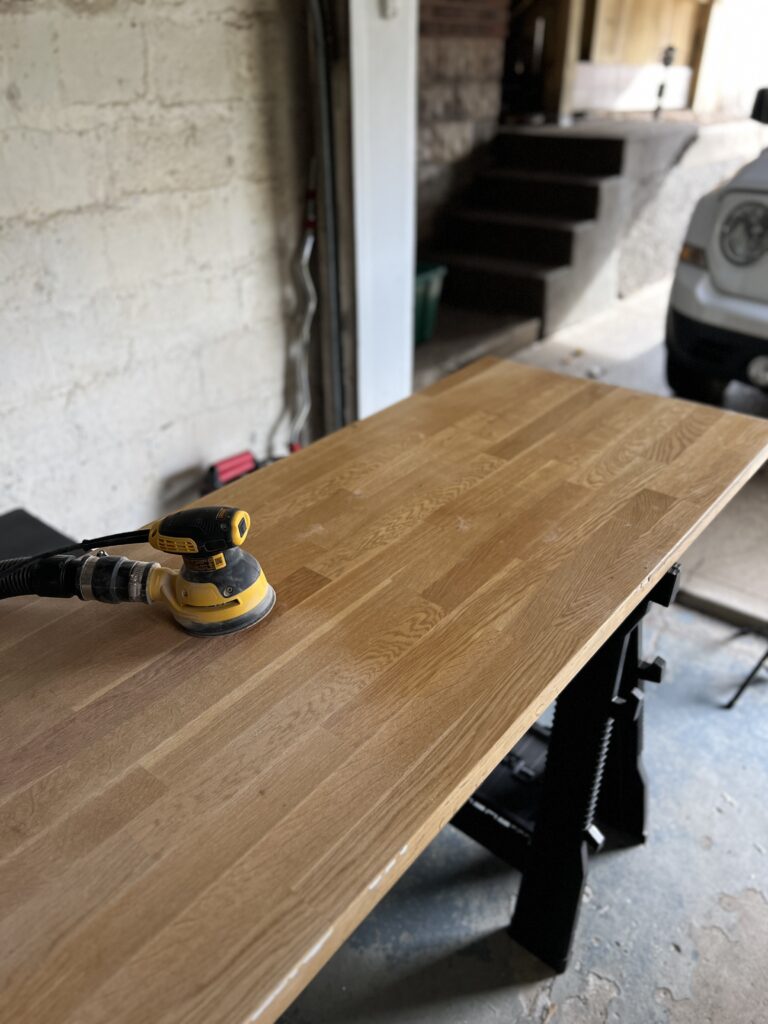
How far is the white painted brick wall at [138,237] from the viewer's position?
2012mm

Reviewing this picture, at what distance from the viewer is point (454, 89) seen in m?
4.66

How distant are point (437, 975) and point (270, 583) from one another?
923 millimetres

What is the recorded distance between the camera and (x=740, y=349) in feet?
9.50

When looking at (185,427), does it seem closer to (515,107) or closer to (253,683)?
(253,683)

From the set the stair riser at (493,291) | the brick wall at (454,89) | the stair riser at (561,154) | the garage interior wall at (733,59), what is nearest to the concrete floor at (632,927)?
the stair riser at (493,291)

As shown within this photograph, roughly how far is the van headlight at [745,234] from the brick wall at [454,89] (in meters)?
2.21

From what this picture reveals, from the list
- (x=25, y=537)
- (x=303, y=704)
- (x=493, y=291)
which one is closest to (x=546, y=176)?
(x=493, y=291)

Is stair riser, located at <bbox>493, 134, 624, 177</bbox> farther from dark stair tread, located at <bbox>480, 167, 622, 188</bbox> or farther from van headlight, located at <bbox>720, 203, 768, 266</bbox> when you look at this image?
van headlight, located at <bbox>720, 203, 768, 266</bbox>

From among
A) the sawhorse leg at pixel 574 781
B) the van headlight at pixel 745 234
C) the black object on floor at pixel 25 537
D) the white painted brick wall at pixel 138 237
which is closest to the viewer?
the sawhorse leg at pixel 574 781

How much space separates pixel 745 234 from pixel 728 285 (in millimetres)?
185

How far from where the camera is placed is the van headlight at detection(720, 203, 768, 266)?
283 cm

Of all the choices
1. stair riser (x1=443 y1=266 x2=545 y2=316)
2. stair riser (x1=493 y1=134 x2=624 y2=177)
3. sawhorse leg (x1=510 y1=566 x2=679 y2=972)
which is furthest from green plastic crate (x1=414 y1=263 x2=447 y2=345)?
sawhorse leg (x1=510 y1=566 x2=679 y2=972)

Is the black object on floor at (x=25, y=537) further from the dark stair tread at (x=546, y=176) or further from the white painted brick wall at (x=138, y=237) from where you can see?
the dark stair tread at (x=546, y=176)

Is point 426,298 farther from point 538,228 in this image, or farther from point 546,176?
point 546,176
